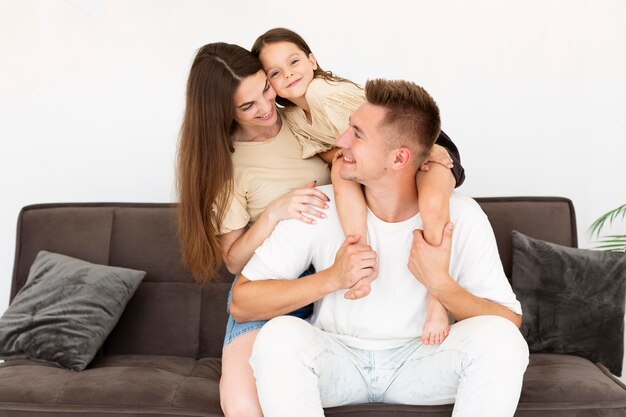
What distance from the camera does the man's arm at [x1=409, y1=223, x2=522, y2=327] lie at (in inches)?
88.0

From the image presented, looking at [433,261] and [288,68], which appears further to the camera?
[288,68]

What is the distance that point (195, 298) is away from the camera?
310 centimetres

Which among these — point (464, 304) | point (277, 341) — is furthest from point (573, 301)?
point (277, 341)

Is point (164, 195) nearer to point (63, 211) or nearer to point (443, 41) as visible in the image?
point (63, 211)

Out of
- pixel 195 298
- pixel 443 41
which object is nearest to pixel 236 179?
pixel 195 298

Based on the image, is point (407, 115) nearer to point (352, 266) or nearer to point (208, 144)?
point (352, 266)

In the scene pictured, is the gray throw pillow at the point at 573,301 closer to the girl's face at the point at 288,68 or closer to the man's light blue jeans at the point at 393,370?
the man's light blue jeans at the point at 393,370

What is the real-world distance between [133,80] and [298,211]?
1.60 meters

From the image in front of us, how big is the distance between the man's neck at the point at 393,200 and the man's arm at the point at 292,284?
17 centimetres

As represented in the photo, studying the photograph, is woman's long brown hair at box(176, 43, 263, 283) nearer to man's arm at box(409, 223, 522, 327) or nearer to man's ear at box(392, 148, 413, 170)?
man's ear at box(392, 148, 413, 170)

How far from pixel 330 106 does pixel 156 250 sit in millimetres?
1045

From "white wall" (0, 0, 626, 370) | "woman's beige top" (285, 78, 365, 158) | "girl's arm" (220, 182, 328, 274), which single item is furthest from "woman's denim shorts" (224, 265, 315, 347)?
"white wall" (0, 0, 626, 370)

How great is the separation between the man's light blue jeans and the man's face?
46 centimetres

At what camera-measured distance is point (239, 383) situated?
7.66 feet
